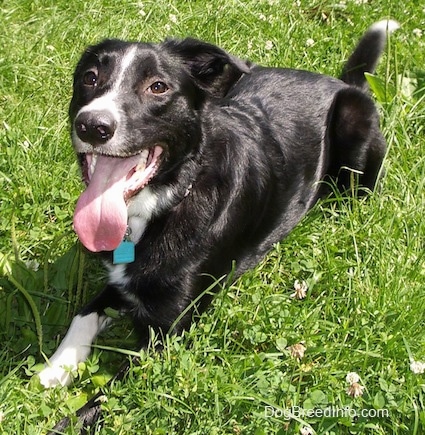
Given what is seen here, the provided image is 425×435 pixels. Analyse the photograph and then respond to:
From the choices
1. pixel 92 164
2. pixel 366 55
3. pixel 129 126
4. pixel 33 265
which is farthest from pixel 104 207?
pixel 366 55

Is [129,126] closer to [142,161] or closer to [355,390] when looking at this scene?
[142,161]

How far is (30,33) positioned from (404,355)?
3607 millimetres

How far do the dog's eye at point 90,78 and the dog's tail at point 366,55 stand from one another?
195 cm

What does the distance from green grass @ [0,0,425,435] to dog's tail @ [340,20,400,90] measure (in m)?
0.17

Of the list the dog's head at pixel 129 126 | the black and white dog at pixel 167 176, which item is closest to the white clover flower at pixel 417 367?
the black and white dog at pixel 167 176

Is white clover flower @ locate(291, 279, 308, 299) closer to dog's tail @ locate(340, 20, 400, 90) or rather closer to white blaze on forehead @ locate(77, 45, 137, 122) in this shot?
white blaze on forehead @ locate(77, 45, 137, 122)

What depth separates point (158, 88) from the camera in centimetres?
279

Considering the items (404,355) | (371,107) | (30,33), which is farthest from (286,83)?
(30,33)

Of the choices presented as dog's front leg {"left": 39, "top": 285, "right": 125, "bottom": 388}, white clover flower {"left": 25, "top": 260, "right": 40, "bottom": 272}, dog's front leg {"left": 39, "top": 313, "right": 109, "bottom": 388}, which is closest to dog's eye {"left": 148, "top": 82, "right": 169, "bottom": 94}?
dog's front leg {"left": 39, "top": 285, "right": 125, "bottom": 388}

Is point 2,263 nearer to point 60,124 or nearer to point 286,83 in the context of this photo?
point 60,124

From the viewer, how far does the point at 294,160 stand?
3629mm

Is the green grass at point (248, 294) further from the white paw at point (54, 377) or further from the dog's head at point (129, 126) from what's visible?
the dog's head at point (129, 126)

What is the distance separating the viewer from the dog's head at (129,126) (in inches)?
105

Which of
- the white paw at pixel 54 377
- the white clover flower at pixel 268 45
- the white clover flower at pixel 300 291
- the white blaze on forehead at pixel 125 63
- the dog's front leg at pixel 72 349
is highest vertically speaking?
the white blaze on forehead at pixel 125 63
